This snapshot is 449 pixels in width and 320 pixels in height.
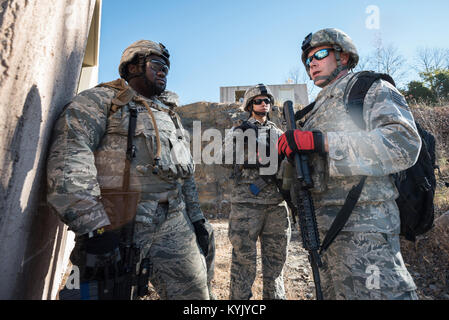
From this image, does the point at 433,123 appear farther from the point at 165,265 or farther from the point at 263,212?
the point at 165,265

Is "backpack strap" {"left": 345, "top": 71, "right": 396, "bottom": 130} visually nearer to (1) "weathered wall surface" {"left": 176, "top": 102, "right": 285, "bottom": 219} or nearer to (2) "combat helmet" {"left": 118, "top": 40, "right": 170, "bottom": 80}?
(2) "combat helmet" {"left": 118, "top": 40, "right": 170, "bottom": 80}

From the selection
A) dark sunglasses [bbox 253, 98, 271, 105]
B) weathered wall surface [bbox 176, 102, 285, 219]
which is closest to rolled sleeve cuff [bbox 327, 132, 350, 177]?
dark sunglasses [bbox 253, 98, 271, 105]

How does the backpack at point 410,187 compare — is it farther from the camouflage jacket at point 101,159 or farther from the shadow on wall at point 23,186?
the shadow on wall at point 23,186

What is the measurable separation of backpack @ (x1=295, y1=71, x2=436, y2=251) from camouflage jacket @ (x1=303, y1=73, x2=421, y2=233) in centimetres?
4

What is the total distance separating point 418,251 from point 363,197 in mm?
3356

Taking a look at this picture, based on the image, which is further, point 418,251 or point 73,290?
point 418,251

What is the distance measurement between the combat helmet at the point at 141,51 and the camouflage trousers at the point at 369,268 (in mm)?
2007

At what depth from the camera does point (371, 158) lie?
1.33 m

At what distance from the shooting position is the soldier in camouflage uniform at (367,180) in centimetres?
126

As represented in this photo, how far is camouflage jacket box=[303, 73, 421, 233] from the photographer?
4.27 ft

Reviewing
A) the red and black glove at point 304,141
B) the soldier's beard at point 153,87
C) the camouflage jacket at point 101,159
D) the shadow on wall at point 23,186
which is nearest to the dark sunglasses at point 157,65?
the soldier's beard at point 153,87

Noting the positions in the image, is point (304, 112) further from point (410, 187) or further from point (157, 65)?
point (157, 65)
